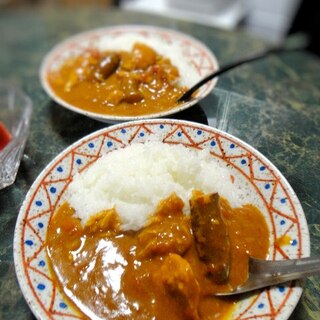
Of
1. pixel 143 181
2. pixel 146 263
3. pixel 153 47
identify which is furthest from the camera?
pixel 153 47

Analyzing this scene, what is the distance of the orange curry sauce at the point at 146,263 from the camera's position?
43.7 inches

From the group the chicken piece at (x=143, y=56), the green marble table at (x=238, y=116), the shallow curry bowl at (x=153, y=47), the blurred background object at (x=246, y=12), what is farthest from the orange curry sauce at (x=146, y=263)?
the blurred background object at (x=246, y=12)

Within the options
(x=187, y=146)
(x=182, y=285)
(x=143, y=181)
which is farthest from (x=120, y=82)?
(x=182, y=285)

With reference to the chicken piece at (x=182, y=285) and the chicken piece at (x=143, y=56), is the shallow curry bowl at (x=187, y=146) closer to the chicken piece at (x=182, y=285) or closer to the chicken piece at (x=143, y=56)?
the chicken piece at (x=182, y=285)

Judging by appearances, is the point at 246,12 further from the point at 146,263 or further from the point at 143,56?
the point at 146,263

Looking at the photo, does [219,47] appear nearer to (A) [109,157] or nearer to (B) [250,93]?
(B) [250,93]

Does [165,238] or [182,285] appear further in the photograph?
[165,238]

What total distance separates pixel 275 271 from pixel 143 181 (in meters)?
0.55

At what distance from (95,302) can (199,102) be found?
1016 millimetres

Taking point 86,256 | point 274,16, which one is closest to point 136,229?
point 86,256

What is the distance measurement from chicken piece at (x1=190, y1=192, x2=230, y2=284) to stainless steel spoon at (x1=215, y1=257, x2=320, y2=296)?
71mm

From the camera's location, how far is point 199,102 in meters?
1.76

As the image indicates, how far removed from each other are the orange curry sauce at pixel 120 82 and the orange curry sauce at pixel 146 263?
602 mm

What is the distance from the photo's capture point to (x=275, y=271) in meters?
1.11
